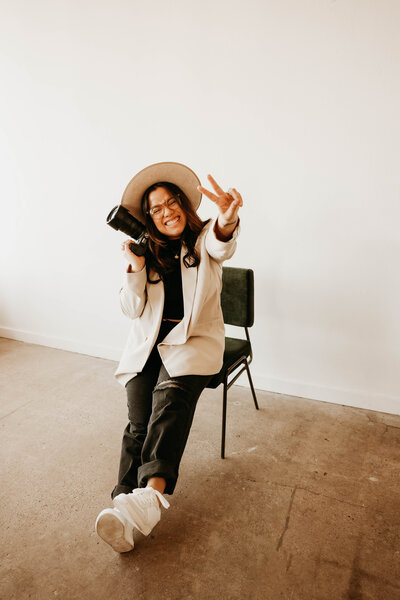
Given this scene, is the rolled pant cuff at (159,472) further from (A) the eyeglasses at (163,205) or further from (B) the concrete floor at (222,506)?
(A) the eyeglasses at (163,205)

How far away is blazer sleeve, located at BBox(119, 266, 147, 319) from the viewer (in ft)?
5.10

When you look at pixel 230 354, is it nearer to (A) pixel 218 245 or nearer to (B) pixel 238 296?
(B) pixel 238 296

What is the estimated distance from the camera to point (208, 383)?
1660 mm

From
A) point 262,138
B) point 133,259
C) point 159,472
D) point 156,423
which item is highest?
point 262,138

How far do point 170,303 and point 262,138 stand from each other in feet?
3.44

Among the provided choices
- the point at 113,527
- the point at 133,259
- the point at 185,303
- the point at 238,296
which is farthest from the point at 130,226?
the point at 113,527

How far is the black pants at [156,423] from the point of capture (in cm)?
130

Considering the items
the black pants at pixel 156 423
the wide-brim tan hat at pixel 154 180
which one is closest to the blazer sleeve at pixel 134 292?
the black pants at pixel 156 423

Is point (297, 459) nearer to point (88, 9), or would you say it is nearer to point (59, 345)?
point (59, 345)

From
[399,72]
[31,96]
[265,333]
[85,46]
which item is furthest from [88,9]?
[265,333]

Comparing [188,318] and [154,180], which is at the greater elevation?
[154,180]

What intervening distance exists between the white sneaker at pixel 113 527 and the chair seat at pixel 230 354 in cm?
62

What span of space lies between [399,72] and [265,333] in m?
1.42

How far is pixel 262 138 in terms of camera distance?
2039 millimetres
